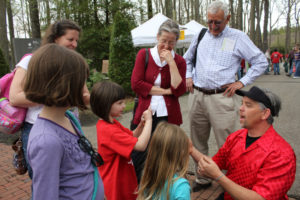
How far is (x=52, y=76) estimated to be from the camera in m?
1.08

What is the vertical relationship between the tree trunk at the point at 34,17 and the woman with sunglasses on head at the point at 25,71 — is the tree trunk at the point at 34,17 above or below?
above

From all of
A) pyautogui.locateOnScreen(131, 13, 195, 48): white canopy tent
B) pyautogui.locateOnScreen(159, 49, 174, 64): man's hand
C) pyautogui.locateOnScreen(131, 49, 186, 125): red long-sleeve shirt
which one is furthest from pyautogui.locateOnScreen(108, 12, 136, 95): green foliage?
pyautogui.locateOnScreen(159, 49, 174, 64): man's hand

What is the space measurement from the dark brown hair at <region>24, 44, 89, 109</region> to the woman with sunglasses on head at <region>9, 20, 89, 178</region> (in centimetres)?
29

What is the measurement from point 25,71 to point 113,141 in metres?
0.80

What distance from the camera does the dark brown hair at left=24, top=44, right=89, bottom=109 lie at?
1.08m

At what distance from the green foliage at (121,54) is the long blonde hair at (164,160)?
830 cm

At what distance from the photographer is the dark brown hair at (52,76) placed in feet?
3.54

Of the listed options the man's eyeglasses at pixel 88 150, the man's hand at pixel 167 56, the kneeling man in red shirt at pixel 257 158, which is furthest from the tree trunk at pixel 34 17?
the man's eyeglasses at pixel 88 150

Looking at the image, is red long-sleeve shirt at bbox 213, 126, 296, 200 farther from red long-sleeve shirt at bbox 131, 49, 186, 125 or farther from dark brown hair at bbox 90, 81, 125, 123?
dark brown hair at bbox 90, 81, 125, 123

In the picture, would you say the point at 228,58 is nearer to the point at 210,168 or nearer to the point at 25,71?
the point at 210,168

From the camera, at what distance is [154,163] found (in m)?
1.57

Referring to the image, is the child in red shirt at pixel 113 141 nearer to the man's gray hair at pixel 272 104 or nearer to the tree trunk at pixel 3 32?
the man's gray hair at pixel 272 104

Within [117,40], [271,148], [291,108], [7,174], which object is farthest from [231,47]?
[117,40]

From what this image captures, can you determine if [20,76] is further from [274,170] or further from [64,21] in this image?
[274,170]
